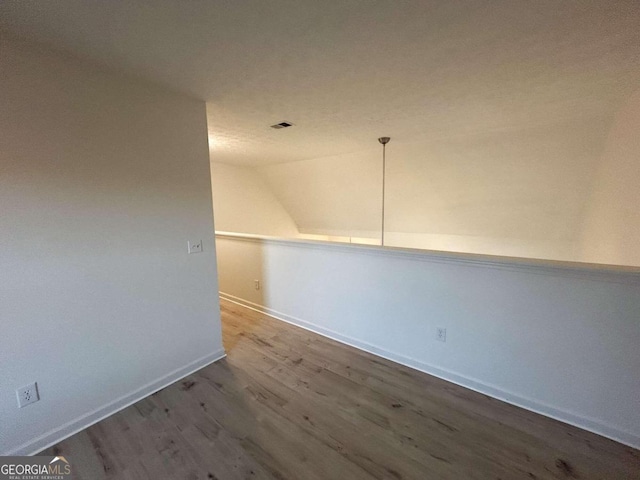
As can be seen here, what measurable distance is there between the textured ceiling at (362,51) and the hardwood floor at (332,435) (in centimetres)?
219

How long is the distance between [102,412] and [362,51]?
8.95ft

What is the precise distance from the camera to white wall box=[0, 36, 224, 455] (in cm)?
142

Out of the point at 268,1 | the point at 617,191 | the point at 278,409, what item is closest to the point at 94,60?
the point at 268,1

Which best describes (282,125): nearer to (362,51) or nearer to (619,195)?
(362,51)

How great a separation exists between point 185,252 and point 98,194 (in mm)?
685

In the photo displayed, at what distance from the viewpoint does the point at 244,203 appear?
5535 millimetres

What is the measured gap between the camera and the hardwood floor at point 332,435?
1436 mm

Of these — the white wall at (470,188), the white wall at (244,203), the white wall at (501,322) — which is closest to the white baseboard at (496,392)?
the white wall at (501,322)

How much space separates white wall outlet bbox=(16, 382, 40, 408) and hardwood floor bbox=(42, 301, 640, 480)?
322 mm

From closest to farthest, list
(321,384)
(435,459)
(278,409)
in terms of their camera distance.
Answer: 1. (435,459)
2. (278,409)
3. (321,384)

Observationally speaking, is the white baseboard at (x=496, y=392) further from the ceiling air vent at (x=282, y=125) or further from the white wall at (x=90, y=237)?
the ceiling air vent at (x=282, y=125)

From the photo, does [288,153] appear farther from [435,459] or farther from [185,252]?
[435,459]

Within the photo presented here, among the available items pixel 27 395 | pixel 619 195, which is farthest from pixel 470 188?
pixel 27 395

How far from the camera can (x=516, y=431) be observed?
165cm
